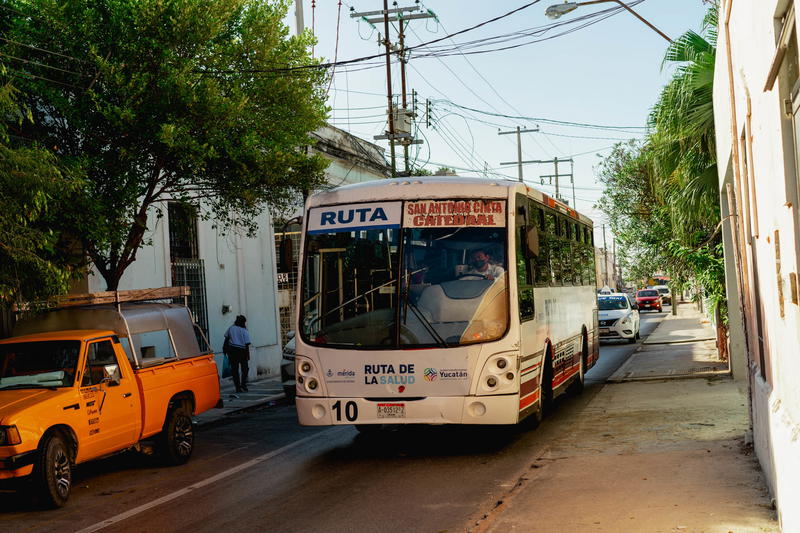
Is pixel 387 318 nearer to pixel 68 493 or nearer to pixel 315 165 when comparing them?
pixel 68 493

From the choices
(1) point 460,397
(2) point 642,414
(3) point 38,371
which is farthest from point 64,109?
(2) point 642,414

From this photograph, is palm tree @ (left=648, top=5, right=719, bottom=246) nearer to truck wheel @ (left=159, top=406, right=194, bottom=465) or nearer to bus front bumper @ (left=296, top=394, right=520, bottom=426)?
bus front bumper @ (left=296, top=394, right=520, bottom=426)

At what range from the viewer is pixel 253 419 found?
16625 millimetres

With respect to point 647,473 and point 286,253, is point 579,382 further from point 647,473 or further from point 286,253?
point 647,473

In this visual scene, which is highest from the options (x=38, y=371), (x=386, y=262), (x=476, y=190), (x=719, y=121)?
(x=719, y=121)

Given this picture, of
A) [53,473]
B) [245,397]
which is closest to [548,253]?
[53,473]

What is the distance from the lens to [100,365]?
33.4 ft

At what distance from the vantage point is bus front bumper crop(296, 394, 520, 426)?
10.5m

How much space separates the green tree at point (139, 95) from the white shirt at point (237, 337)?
575cm

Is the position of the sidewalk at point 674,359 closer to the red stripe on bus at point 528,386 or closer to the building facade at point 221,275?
the red stripe on bus at point 528,386

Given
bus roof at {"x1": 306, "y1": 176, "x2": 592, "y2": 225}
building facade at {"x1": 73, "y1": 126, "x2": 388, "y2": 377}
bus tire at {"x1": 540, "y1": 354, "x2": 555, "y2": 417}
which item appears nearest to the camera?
bus roof at {"x1": 306, "y1": 176, "x2": 592, "y2": 225}

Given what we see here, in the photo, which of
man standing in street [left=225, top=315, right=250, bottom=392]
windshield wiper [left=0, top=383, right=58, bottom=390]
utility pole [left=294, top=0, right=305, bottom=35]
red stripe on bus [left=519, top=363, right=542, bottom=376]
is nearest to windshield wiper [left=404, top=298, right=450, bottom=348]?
red stripe on bus [left=519, top=363, right=542, bottom=376]

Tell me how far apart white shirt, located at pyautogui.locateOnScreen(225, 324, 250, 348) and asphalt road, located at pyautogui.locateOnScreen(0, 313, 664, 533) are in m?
6.99

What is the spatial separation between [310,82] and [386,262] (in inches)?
255
